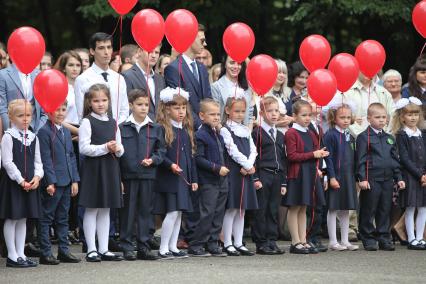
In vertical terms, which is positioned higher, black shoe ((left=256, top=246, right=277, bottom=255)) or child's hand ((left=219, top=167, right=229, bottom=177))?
child's hand ((left=219, top=167, right=229, bottom=177))

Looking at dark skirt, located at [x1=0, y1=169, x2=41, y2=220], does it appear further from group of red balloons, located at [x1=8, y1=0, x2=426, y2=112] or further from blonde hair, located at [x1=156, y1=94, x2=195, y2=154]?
blonde hair, located at [x1=156, y1=94, x2=195, y2=154]

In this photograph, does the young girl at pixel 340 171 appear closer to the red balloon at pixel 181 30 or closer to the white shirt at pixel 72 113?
the red balloon at pixel 181 30

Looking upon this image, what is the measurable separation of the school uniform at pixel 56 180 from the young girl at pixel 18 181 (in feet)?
0.58

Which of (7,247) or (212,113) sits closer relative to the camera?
(7,247)

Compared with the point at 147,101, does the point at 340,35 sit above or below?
above

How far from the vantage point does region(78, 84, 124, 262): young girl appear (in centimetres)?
1164

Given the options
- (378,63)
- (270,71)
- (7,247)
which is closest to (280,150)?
(270,71)

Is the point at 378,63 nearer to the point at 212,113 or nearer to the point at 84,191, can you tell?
the point at 212,113

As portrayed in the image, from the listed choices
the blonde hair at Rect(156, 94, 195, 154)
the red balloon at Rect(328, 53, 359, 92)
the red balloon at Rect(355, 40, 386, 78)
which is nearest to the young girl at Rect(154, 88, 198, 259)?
the blonde hair at Rect(156, 94, 195, 154)

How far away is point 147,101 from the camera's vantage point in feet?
39.6

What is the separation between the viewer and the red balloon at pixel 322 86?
508 inches

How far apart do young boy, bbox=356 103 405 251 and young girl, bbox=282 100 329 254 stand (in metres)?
0.69

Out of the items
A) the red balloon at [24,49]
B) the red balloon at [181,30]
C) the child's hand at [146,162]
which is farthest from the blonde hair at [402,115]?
the red balloon at [24,49]

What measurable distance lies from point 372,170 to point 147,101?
121 inches
